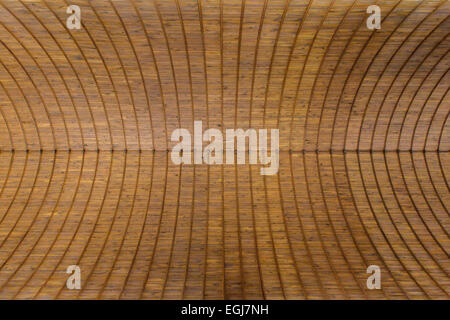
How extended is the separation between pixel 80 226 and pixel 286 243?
5827 mm

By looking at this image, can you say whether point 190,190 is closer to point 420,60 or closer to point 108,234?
point 108,234

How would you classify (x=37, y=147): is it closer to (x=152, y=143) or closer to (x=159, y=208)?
(x=152, y=143)

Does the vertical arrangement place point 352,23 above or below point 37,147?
above

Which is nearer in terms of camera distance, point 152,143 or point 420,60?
point 420,60

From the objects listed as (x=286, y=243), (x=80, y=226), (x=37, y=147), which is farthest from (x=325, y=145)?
(x=37, y=147)

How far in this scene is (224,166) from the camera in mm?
11719

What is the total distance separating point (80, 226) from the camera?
34.4 ft

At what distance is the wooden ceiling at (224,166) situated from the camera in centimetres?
893

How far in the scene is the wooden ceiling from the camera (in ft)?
29.3

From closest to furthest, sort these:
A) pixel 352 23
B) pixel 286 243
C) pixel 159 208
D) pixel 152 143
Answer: pixel 352 23 → pixel 286 243 → pixel 159 208 → pixel 152 143

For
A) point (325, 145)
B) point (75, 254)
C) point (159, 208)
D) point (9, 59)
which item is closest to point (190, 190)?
point (159, 208)

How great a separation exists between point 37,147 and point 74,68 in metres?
2.90
